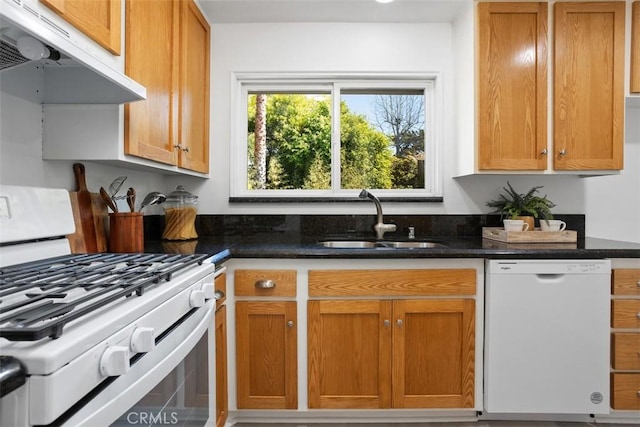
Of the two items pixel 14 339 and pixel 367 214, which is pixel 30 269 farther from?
pixel 367 214

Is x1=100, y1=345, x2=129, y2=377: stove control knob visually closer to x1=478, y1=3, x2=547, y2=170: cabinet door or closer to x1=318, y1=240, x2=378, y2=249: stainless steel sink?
x1=318, y1=240, x2=378, y2=249: stainless steel sink

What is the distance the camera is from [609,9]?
2.13 m

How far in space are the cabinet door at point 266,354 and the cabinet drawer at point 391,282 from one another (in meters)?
0.20

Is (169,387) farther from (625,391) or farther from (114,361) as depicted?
(625,391)

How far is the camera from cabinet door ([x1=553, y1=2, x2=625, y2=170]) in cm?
213

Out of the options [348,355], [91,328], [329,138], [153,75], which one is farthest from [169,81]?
[348,355]

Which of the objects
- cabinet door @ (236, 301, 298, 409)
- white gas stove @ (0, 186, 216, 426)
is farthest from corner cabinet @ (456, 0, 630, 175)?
white gas stove @ (0, 186, 216, 426)

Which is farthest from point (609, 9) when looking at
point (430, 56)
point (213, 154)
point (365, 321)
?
point (213, 154)

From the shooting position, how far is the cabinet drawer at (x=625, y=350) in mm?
1826

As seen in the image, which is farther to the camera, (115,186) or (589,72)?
(589,72)

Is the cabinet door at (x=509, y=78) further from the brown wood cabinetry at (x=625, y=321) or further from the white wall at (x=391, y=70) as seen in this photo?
the brown wood cabinetry at (x=625, y=321)

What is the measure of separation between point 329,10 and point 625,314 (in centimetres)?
232

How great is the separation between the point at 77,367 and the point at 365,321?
141 cm

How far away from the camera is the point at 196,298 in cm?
116
